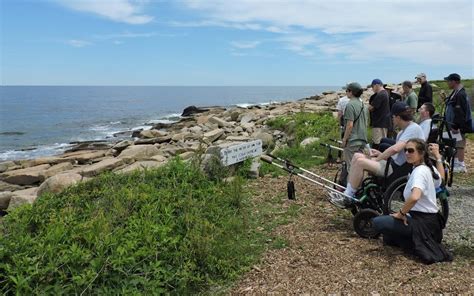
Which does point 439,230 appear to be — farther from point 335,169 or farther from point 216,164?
point 335,169

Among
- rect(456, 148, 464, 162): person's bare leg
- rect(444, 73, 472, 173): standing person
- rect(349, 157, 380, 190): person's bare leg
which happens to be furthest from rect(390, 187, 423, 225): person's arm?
rect(456, 148, 464, 162): person's bare leg

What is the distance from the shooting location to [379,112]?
9414mm

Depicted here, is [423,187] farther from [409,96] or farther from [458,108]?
[409,96]

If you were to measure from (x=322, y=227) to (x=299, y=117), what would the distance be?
34.9 ft

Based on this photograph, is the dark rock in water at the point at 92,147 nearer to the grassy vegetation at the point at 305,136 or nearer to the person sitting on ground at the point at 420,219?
the grassy vegetation at the point at 305,136

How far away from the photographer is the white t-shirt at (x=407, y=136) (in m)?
5.59

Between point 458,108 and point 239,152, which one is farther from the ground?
point 458,108

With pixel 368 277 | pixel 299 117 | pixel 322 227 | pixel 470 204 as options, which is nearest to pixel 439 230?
pixel 368 277

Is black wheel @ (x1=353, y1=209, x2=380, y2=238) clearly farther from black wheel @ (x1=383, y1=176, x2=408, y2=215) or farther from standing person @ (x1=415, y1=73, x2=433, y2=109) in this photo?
standing person @ (x1=415, y1=73, x2=433, y2=109)

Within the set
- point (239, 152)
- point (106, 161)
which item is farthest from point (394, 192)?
point (106, 161)

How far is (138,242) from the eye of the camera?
4559 millimetres

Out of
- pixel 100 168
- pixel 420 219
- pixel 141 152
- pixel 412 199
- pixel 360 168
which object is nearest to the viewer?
pixel 412 199

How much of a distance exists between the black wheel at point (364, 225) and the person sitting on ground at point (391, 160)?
41 centimetres

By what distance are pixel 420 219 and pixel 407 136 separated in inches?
52.6
